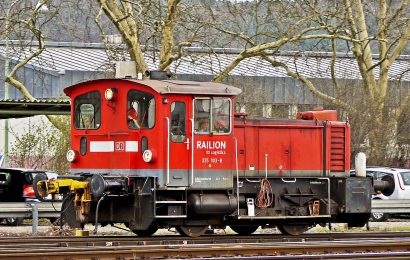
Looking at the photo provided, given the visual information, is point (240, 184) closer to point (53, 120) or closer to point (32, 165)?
point (53, 120)

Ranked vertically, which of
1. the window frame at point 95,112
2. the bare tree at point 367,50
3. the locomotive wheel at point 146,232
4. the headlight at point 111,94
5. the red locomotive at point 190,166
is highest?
the bare tree at point 367,50

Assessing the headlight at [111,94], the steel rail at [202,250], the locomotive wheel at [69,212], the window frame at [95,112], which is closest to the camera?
the steel rail at [202,250]

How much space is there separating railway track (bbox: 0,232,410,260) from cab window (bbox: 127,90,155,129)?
2233 millimetres

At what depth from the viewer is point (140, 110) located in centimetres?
1900

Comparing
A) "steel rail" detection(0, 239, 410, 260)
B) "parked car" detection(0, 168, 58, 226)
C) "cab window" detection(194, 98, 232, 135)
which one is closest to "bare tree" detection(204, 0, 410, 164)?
"parked car" detection(0, 168, 58, 226)

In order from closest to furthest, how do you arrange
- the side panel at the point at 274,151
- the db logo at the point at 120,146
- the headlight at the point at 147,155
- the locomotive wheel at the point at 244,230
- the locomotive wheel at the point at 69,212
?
the headlight at the point at 147,155, the db logo at the point at 120,146, the locomotive wheel at the point at 69,212, the side panel at the point at 274,151, the locomotive wheel at the point at 244,230

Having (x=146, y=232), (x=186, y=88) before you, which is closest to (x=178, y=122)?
(x=186, y=88)

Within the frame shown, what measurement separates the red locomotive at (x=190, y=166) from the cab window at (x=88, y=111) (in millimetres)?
21

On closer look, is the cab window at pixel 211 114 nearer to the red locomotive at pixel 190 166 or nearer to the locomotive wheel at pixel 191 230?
the red locomotive at pixel 190 166

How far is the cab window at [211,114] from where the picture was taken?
18938 mm

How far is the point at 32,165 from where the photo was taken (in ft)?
139

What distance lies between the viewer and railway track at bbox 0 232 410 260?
49.1 feet

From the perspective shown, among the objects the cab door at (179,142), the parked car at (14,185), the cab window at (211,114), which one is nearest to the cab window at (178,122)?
the cab door at (179,142)

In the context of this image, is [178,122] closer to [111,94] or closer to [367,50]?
[111,94]
